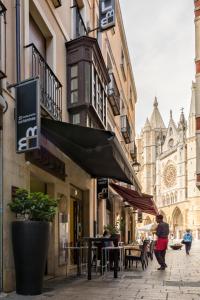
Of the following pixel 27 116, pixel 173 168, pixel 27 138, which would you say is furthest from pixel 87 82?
pixel 173 168

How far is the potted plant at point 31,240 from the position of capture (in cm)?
750

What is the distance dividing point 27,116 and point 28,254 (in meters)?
2.28

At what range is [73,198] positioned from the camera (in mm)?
14234

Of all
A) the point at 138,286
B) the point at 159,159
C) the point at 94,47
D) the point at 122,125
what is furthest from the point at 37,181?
the point at 159,159

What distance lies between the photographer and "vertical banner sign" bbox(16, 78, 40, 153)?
7980 mm

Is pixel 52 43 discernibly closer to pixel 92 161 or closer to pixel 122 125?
pixel 92 161

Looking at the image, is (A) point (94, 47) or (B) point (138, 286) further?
(A) point (94, 47)

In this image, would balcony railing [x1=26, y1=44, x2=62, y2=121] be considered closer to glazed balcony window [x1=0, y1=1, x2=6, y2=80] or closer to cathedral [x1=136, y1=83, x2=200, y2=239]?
glazed balcony window [x1=0, y1=1, x2=6, y2=80]

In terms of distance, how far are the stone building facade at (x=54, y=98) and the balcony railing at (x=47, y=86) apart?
0.07ft

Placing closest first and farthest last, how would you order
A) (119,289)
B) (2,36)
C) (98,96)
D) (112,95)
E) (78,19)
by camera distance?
(2,36), (119,289), (78,19), (98,96), (112,95)

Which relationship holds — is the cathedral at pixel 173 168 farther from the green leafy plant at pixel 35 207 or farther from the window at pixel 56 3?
the green leafy plant at pixel 35 207

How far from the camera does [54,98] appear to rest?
11328 mm

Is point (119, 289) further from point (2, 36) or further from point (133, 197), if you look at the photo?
point (133, 197)

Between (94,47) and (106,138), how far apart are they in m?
5.03
